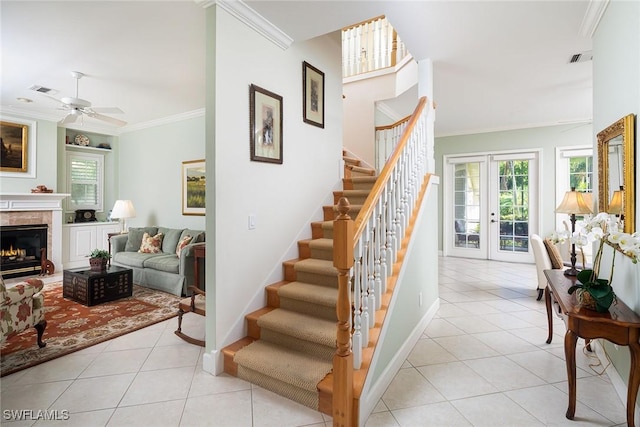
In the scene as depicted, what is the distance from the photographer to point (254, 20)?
101 inches

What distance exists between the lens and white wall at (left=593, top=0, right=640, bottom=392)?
182cm

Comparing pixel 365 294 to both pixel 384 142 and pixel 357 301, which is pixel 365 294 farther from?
pixel 384 142

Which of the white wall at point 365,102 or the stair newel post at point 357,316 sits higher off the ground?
the white wall at point 365,102

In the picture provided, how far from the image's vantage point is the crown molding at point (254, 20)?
91.6 inches

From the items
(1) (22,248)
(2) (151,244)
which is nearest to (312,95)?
(2) (151,244)

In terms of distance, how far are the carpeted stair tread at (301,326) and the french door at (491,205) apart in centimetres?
561

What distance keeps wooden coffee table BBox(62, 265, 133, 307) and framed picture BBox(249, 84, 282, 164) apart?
273 centimetres

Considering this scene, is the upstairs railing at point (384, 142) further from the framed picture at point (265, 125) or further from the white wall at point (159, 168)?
the white wall at point (159, 168)

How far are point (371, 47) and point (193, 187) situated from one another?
3.85 m

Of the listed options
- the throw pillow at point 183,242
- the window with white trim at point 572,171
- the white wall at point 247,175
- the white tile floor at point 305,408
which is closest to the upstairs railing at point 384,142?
the white wall at point 247,175

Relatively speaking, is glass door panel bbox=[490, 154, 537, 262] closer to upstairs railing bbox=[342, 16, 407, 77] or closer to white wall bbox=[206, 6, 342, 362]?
upstairs railing bbox=[342, 16, 407, 77]

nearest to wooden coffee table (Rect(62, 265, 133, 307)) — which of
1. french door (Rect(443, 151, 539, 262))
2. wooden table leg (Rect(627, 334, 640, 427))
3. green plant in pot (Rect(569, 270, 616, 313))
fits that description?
green plant in pot (Rect(569, 270, 616, 313))

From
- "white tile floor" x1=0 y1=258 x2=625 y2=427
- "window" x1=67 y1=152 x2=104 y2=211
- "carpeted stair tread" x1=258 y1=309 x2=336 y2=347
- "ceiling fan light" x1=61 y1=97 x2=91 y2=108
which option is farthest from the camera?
"window" x1=67 y1=152 x2=104 y2=211

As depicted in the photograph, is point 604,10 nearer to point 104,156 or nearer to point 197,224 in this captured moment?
point 197,224
